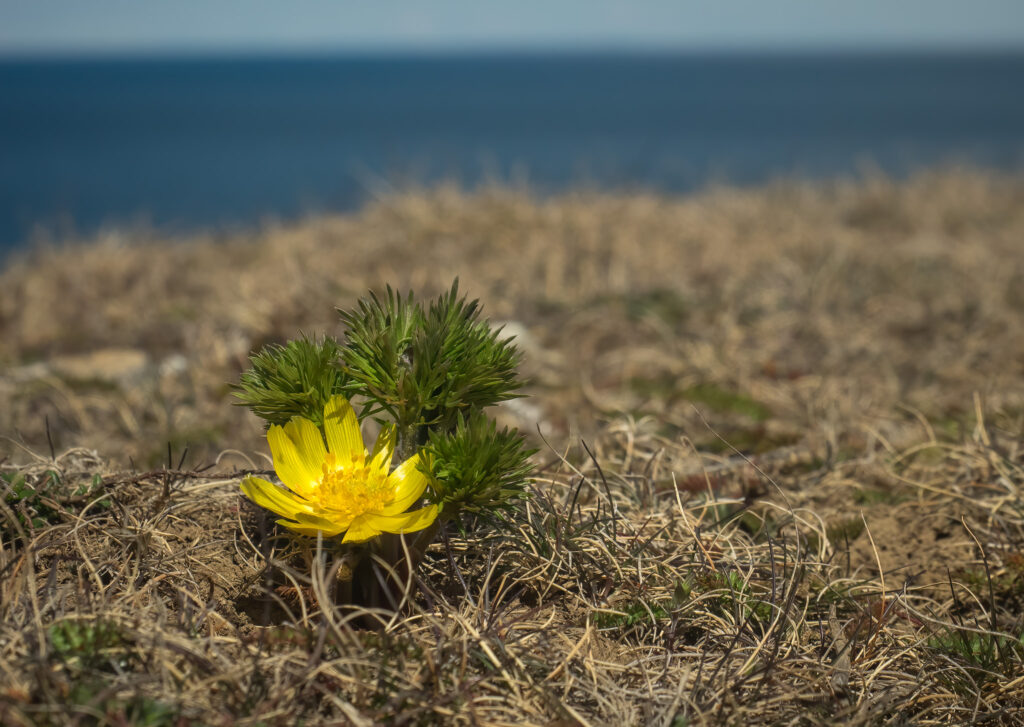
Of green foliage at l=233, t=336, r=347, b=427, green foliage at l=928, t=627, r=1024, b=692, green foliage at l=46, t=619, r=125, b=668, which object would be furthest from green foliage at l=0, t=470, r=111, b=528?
green foliage at l=928, t=627, r=1024, b=692

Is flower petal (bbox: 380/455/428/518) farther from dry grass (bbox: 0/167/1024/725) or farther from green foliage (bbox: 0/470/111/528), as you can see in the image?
green foliage (bbox: 0/470/111/528)

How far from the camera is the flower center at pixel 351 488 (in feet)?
6.05

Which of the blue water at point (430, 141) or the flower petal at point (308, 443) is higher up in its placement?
the blue water at point (430, 141)

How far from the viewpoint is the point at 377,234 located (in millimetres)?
7570

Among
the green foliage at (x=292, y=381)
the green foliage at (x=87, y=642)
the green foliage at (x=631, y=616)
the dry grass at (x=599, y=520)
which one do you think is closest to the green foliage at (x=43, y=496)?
the dry grass at (x=599, y=520)

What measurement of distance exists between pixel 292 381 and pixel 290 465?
18cm

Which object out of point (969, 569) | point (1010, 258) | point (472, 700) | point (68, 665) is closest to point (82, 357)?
point (68, 665)

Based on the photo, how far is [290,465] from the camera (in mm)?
1938

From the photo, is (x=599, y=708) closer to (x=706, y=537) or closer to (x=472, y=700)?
(x=472, y=700)

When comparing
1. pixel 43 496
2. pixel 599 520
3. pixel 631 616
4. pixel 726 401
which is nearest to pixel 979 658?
pixel 631 616

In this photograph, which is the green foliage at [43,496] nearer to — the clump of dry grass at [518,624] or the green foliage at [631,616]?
the clump of dry grass at [518,624]

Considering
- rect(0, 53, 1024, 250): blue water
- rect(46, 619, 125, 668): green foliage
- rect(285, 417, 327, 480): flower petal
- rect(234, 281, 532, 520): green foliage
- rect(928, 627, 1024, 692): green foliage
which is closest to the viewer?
rect(46, 619, 125, 668): green foliage

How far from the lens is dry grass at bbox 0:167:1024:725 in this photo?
5.86 ft

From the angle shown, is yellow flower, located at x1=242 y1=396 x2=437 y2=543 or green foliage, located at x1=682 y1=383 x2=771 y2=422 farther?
green foliage, located at x1=682 y1=383 x2=771 y2=422
